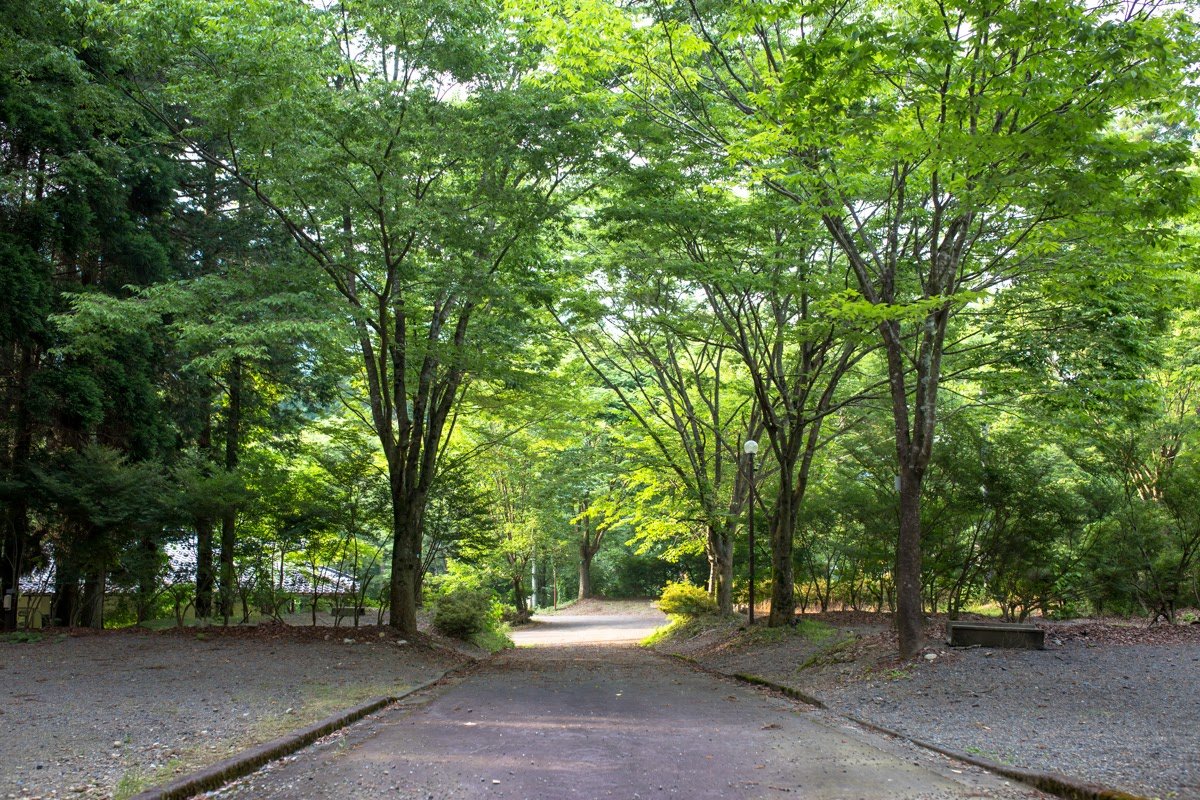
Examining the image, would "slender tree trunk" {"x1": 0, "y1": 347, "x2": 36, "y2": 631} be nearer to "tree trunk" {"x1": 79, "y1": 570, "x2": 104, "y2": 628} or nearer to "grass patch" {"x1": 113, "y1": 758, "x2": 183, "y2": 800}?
"tree trunk" {"x1": 79, "y1": 570, "x2": 104, "y2": 628}

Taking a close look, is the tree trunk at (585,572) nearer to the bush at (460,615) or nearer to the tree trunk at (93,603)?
the bush at (460,615)

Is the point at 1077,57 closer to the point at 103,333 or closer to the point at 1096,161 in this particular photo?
the point at 1096,161

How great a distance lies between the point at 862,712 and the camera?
7.13 metres

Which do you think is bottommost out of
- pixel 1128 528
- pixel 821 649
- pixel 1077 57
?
pixel 821 649

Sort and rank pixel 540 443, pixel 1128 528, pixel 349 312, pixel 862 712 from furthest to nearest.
A: pixel 540 443 → pixel 1128 528 → pixel 349 312 → pixel 862 712

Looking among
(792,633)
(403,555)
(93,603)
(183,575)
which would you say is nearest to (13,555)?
(93,603)

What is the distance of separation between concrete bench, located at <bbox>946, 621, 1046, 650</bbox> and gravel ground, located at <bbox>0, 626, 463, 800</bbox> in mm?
6328

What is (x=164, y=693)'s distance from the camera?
283 inches

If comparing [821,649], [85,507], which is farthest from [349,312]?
[821,649]

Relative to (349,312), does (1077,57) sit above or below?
above

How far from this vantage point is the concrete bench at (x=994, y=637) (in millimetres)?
9109

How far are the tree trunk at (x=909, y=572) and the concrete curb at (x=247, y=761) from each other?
19.1ft

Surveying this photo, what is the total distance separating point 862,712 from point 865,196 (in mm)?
6841

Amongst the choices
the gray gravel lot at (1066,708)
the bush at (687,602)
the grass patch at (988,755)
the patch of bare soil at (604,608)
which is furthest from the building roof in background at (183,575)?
the patch of bare soil at (604,608)
